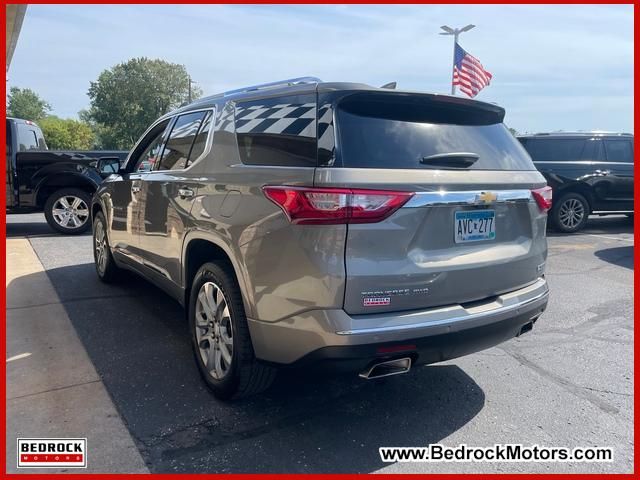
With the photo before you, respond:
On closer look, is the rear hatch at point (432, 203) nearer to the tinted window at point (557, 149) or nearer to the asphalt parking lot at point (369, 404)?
the asphalt parking lot at point (369, 404)

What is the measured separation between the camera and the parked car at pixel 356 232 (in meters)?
2.38

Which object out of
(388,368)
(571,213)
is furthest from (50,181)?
(571,213)

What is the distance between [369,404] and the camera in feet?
10.2

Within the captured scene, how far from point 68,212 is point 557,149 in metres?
9.49

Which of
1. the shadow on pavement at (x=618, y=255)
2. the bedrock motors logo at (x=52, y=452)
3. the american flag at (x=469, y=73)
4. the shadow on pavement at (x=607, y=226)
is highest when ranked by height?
the american flag at (x=469, y=73)

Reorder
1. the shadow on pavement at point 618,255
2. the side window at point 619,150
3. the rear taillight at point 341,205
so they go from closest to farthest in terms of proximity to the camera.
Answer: the rear taillight at point 341,205 → the shadow on pavement at point 618,255 → the side window at point 619,150

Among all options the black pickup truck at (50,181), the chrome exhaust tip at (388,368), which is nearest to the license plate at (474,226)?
the chrome exhaust tip at (388,368)

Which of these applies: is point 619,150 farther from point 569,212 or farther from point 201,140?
point 201,140

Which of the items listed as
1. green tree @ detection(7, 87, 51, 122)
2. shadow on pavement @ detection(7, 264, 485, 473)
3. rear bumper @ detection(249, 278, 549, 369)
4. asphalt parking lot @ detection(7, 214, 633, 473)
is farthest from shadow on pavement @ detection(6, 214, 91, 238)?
green tree @ detection(7, 87, 51, 122)

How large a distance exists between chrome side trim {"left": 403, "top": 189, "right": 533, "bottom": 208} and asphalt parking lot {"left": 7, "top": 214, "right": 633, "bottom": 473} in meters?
1.06

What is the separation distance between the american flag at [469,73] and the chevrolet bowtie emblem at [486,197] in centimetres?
1577

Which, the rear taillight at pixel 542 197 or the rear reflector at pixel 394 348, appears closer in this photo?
the rear reflector at pixel 394 348

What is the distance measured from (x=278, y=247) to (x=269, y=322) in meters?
0.40

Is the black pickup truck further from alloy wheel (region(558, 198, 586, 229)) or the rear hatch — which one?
alloy wheel (region(558, 198, 586, 229))
